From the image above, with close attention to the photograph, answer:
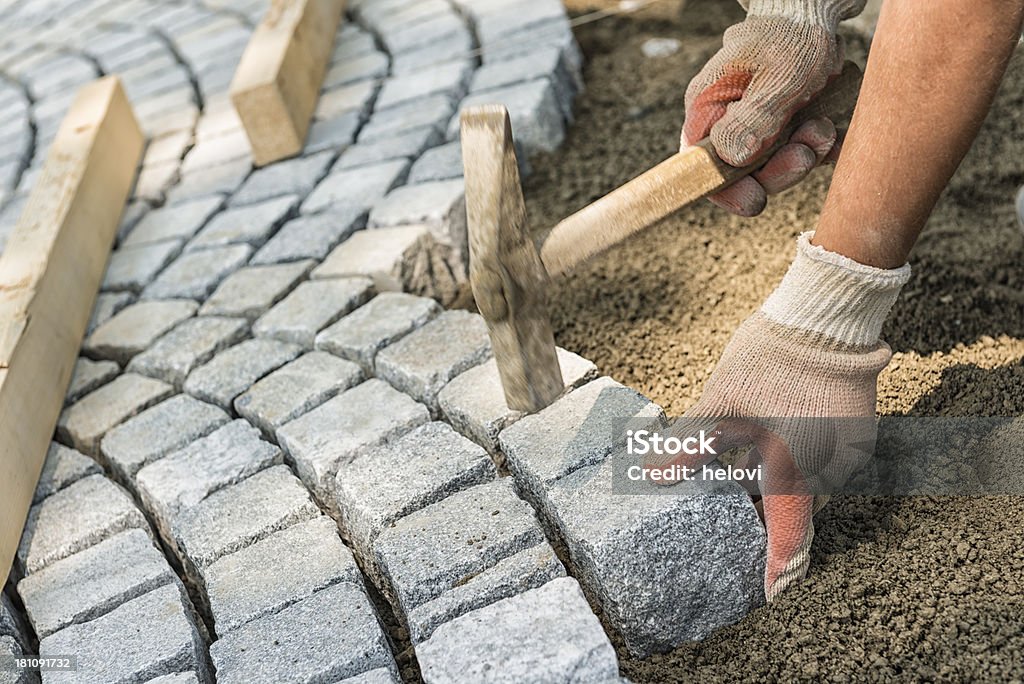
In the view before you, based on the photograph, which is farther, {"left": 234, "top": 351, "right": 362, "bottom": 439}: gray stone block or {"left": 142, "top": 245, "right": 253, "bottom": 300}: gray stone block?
{"left": 142, "top": 245, "right": 253, "bottom": 300}: gray stone block

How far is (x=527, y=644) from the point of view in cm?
171

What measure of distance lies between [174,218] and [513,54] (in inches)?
55.8

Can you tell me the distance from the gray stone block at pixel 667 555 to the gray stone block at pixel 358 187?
5.58ft

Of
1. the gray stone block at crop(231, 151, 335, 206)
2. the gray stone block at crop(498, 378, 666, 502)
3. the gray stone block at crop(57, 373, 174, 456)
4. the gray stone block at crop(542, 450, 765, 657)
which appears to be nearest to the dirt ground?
the gray stone block at crop(542, 450, 765, 657)

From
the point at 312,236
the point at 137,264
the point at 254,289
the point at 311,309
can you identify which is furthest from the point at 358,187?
the point at 137,264

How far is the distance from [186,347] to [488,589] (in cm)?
145

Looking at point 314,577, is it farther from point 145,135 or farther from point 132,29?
point 132,29

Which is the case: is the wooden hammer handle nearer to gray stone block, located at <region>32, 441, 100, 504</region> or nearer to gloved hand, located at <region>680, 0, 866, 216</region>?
gloved hand, located at <region>680, 0, 866, 216</region>

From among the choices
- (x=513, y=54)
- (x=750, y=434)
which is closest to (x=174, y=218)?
(x=513, y=54)

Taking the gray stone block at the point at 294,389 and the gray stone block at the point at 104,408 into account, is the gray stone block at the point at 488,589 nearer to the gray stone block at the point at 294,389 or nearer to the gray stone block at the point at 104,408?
the gray stone block at the point at 294,389

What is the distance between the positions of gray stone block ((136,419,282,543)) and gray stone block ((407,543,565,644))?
71cm

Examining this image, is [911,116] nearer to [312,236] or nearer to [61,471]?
[312,236]

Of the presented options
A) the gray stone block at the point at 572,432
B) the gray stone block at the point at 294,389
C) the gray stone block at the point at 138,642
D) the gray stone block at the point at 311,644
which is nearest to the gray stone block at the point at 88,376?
the gray stone block at the point at 294,389

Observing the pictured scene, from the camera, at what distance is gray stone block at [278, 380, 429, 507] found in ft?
7.57
